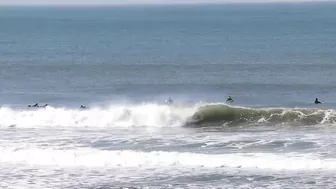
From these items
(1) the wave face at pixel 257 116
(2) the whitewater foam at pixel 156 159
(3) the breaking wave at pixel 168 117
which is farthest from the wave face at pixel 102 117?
(2) the whitewater foam at pixel 156 159

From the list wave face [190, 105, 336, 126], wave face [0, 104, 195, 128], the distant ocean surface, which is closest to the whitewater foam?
the distant ocean surface

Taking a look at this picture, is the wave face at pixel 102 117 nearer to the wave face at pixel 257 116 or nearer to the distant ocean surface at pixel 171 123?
the distant ocean surface at pixel 171 123

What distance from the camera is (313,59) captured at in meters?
82.2

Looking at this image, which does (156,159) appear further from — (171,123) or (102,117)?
(102,117)

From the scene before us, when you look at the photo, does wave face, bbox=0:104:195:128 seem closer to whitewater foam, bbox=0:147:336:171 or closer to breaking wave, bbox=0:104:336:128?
breaking wave, bbox=0:104:336:128

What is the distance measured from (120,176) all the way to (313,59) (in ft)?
180

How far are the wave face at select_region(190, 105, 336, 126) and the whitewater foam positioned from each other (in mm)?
10521

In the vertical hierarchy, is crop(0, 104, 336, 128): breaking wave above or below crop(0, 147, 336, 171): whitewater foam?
above

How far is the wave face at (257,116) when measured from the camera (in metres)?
43.6

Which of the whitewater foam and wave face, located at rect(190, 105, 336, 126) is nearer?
the whitewater foam

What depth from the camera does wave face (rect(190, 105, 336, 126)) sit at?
43625 millimetres

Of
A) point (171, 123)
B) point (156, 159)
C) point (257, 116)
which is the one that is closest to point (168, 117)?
point (171, 123)

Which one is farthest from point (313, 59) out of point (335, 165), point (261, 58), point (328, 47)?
point (335, 165)

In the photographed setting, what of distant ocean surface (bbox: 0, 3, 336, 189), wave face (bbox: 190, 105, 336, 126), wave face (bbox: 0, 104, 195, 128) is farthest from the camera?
wave face (bbox: 0, 104, 195, 128)
